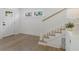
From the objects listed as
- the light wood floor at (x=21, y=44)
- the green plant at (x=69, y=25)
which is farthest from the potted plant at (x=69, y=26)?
the light wood floor at (x=21, y=44)

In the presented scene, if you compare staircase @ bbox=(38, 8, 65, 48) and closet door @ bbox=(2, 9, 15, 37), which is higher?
closet door @ bbox=(2, 9, 15, 37)

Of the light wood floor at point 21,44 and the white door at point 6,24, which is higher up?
the white door at point 6,24

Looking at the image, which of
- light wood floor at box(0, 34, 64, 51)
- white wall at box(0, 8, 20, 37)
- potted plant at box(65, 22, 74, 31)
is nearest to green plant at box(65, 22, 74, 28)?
potted plant at box(65, 22, 74, 31)

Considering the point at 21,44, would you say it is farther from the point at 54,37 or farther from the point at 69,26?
the point at 69,26

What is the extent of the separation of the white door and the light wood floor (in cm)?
8

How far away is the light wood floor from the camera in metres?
1.68

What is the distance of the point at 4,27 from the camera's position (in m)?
1.68

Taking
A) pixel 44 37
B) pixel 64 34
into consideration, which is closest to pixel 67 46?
pixel 64 34

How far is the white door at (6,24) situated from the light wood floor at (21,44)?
0.25ft

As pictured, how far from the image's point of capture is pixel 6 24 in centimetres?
169

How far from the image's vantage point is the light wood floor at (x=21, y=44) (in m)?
1.68

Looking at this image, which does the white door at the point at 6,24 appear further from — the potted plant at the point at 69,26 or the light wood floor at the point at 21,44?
the potted plant at the point at 69,26

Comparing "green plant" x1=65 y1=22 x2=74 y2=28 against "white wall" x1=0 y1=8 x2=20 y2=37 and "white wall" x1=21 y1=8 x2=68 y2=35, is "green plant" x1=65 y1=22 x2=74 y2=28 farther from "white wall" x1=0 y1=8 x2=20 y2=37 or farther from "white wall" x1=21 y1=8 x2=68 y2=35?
"white wall" x1=0 y1=8 x2=20 y2=37
